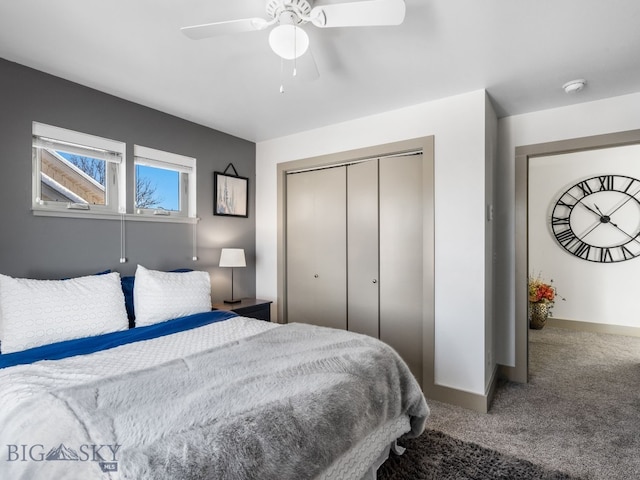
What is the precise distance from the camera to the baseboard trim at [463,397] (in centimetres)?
258

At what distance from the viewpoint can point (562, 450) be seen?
2.07 meters

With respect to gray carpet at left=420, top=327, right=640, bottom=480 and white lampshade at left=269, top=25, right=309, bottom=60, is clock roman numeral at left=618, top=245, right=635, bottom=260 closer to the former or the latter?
gray carpet at left=420, top=327, right=640, bottom=480

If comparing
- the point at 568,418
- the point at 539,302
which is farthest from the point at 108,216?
the point at 539,302

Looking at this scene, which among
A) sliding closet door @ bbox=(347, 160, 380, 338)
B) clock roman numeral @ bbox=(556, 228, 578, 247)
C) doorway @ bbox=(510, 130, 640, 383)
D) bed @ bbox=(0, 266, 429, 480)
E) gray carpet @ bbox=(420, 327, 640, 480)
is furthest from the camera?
clock roman numeral @ bbox=(556, 228, 578, 247)

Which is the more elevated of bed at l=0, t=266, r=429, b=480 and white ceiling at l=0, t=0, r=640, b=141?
white ceiling at l=0, t=0, r=640, b=141

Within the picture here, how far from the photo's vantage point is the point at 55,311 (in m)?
1.91

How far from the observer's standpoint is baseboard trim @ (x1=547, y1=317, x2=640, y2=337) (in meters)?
4.47

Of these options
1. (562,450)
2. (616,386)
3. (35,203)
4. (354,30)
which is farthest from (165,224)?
(616,386)

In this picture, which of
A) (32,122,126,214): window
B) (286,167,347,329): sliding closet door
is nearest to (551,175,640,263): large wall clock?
(286,167,347,329): sliding closet door

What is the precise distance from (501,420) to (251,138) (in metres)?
3.55

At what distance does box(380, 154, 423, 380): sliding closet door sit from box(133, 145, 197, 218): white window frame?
1861 millimetres

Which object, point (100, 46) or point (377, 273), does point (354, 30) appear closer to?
point (100, 46)

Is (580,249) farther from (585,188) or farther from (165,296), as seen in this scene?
(165,296)

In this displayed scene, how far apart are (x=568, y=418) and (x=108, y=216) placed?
3789 millimetres
